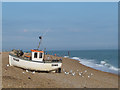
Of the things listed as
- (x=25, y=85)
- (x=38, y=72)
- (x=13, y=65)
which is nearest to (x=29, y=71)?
(x=38, y=72)

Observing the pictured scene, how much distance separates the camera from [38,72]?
79.4 feet

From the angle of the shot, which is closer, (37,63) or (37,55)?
(37,63)

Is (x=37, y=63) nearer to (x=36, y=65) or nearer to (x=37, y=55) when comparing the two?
(x=36, y=65)

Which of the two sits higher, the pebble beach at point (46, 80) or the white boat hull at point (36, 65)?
the white boat hull at point (36, 65)

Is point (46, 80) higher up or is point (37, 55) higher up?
point (37, 55)

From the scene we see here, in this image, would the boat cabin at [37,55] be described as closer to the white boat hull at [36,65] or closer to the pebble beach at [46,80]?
the white boat hull at [36,65]

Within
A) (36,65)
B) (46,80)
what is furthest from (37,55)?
(46,80)

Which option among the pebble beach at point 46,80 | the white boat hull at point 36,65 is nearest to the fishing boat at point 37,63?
the white boat hull at point 36,65

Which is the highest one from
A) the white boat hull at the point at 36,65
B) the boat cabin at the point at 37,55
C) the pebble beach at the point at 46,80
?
the boat cabin at the point at 37,55

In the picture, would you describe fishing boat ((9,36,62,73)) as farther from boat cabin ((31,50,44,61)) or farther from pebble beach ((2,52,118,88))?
pebble beach ((2,52,118,88))

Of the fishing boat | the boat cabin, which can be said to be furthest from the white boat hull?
the boat cabin

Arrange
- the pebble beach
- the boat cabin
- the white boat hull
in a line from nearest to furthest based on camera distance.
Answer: the pebble beach → the white boat hull → the boat cabin

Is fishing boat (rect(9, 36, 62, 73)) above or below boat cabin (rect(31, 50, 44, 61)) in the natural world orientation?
below

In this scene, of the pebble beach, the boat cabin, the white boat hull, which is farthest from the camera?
the boat cabin
